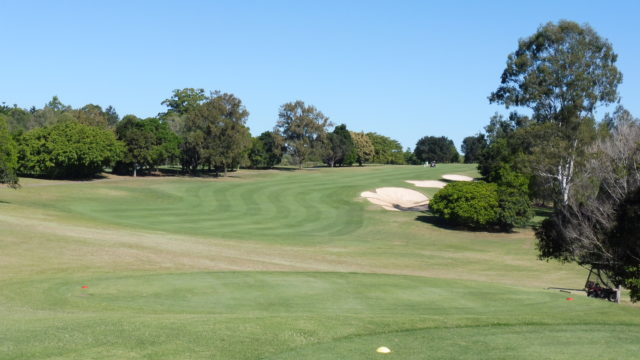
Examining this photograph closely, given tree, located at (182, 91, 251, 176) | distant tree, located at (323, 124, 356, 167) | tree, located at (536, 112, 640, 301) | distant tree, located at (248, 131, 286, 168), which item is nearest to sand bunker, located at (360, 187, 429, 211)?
tree, located at (182, 91, 251, 176)

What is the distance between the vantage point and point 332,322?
42.4ft

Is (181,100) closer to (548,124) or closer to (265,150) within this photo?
(265,150)

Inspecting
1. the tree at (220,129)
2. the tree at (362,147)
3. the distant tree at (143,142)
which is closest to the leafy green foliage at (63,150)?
the distant tree at (143,142)

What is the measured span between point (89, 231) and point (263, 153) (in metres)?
86.1

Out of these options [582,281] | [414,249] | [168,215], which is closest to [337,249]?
[414,249]

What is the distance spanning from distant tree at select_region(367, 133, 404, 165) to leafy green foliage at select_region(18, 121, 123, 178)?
102m

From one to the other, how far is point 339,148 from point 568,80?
85.9 m

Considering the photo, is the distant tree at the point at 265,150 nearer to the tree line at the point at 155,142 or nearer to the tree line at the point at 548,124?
the tree line at the point at 155,142

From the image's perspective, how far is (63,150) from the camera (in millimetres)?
78938

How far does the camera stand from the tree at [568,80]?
58562 millimetres

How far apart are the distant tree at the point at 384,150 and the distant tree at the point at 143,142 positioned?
3409 inches

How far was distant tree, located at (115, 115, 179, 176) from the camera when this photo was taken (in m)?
92.3

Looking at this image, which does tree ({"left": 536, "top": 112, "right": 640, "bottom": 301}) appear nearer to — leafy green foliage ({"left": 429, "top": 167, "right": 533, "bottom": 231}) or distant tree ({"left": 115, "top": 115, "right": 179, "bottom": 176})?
leafy green foliage ({"left": 429, "top": 167, "right": 533, "bottom": 231})

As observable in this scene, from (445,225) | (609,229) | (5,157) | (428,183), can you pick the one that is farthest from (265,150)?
(609,229)
